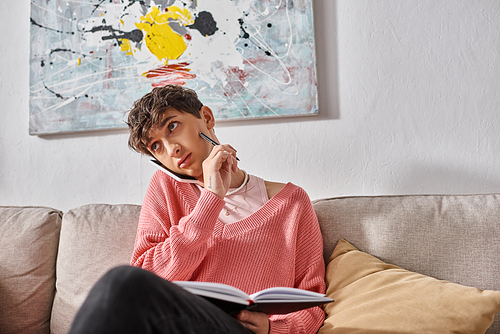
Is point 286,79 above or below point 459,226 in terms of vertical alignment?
above

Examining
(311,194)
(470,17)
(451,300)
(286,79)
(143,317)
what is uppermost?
(470,17)

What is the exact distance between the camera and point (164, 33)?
1.60m

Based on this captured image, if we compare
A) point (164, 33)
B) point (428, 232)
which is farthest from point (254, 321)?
point (164, 33)

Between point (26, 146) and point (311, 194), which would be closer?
point (311, 194)

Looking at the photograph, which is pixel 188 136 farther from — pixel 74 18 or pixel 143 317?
pixel 74 18

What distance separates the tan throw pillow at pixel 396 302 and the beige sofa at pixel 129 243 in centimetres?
10

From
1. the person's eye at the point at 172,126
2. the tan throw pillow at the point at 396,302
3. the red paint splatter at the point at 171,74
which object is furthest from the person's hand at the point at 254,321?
the red paint splatter at the point at 171,74

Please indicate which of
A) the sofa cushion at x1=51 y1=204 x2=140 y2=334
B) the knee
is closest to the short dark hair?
the sofa cushion at x1=51 y1=204 x2=140 y2=334

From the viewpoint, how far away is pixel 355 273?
109cm

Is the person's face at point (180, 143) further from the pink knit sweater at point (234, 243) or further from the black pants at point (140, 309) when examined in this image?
the black pants at point (140, 309)

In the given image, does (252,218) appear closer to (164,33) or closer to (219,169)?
(219,169)

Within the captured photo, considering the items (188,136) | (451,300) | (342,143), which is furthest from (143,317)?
(342,143)

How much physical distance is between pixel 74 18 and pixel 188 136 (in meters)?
1.00

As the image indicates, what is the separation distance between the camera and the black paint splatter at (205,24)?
1.56 meters
